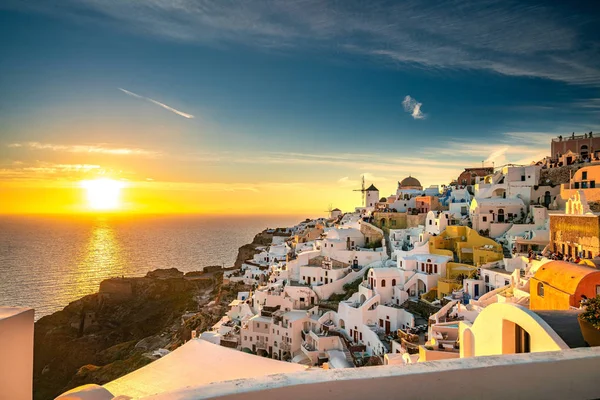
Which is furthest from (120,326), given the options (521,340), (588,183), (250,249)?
(521,340)

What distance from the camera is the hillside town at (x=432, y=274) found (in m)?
14.3

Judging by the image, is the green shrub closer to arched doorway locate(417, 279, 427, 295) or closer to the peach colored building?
the peach colored building

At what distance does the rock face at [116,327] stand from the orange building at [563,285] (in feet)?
78.7

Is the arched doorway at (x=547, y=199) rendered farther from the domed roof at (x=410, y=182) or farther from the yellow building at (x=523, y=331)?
the yellow building at (x=523, y=331)

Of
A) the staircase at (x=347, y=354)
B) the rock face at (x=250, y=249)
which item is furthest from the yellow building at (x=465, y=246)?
the rock face at (x=250, y=249)

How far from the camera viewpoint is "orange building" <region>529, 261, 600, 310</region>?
7391mm

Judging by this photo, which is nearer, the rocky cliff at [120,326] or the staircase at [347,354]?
the staircase at [347,354]

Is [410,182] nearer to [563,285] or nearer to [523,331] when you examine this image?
[563,285]

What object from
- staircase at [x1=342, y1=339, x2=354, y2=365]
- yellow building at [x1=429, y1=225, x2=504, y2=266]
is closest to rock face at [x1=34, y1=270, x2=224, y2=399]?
staircase at [x1=342, y1=339, x2=354, y2=365]

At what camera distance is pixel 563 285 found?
7.99 meters

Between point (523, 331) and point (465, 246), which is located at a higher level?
point (523, 331)

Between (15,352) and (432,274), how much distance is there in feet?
71.4

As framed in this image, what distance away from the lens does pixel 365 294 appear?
22.8 m

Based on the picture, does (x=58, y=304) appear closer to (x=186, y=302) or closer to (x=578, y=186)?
(x=186, y=302)
